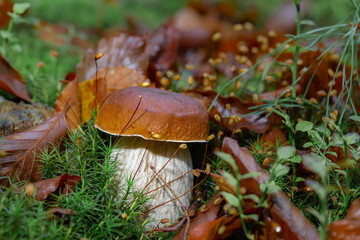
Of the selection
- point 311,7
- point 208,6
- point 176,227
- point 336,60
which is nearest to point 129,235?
point 176,227

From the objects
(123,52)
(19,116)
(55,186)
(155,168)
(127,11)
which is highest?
(127,11)

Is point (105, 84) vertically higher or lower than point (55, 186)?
higher

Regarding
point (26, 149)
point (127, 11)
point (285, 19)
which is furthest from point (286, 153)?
point (127, 11)

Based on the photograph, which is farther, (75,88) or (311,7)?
(311,7)

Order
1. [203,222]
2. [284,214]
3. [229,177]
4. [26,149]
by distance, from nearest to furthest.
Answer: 1. [229,177]
2. [284,214]
3. [203,222]
4. [26,149]

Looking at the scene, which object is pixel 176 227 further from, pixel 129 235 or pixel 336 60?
pixel 336 60

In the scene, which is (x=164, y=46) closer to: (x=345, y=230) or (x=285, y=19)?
(x=345, y=230)

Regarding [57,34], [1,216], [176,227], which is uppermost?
[57,34]

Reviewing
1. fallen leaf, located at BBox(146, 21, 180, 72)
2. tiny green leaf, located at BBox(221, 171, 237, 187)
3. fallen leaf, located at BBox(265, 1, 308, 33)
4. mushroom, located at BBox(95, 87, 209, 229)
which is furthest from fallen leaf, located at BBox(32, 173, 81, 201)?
fallen leaf, located at BBox(265, 1, 308, 33)
